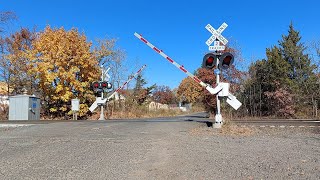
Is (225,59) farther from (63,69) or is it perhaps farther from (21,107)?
(63,69)

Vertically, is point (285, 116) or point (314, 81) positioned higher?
point (314, 81)

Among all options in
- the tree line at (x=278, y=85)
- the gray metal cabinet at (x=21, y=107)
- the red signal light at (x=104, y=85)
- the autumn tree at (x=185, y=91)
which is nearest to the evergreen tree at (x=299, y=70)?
the tree line at (x=278, y=85)

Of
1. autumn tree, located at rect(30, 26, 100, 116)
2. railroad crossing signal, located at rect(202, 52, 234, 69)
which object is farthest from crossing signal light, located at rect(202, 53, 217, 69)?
autumn tree, located at rect(30, 26, 100, 116)

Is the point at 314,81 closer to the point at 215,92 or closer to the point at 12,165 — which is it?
the point at 215,92

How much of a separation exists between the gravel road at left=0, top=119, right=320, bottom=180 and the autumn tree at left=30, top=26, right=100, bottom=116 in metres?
19.3

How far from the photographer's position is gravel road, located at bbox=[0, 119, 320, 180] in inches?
238

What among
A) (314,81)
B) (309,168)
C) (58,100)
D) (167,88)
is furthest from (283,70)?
(167,88)

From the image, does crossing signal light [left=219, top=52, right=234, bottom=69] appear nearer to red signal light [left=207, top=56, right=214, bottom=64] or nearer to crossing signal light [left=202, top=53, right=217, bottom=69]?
crossing signal light [left=202, top=53, right=217, bottom=69]

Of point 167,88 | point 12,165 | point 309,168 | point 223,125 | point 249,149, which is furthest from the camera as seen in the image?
point 167,88

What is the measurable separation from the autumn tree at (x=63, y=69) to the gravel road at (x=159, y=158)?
19253mm

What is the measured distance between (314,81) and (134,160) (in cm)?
3004

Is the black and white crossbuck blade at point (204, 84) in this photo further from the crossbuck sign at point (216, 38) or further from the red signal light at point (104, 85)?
the red signal light at point (104, 85)

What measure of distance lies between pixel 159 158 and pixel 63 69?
23.8 meters

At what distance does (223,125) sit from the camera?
45.0 ft
